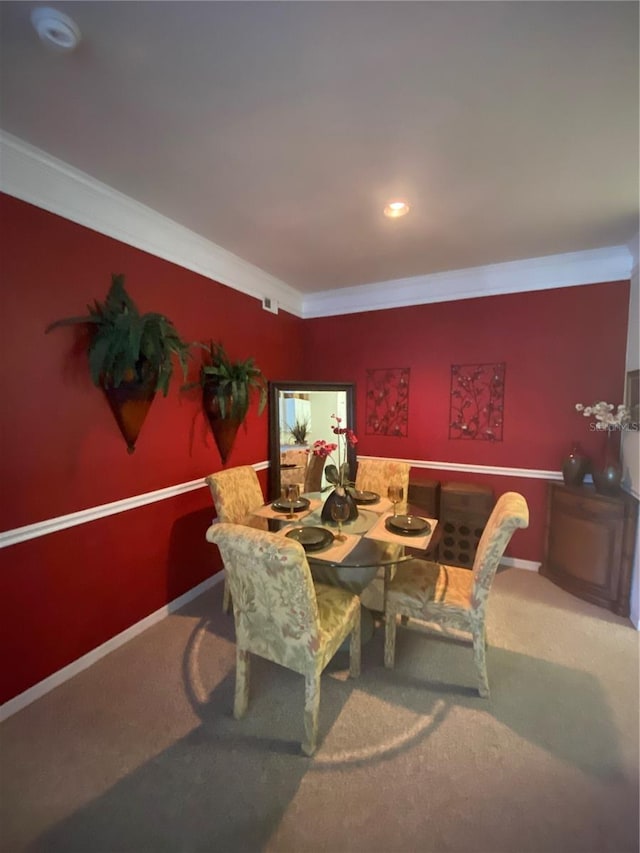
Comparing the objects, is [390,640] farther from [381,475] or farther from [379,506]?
[381,475]

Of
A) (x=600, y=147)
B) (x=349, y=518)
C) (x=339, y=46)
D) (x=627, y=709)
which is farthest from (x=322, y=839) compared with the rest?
(x=600, y=147)

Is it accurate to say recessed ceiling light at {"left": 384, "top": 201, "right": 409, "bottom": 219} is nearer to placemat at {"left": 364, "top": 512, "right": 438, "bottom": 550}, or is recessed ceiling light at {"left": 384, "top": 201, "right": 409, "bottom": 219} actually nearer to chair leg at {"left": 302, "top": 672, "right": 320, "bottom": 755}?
placemat at {"left": 364, "top": 512, "right": 438, "bottom": 550}

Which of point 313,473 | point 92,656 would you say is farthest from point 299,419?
point 92,656

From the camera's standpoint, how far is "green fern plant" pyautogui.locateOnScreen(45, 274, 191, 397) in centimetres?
182

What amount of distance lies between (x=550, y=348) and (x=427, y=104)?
7.59 feet

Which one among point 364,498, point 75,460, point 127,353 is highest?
point 127,353

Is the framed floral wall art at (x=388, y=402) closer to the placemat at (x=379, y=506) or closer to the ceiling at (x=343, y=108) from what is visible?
the placemat at (x=379, y=506)

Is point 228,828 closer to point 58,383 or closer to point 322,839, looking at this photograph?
point 322,839

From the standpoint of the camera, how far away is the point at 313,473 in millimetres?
3523

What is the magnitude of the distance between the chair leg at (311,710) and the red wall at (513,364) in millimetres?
2353

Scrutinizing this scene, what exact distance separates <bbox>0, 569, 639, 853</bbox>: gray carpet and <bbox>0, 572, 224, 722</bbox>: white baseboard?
4cm

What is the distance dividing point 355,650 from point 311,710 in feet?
1.52

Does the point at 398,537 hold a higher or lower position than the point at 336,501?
lower

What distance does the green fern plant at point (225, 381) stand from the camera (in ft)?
8.60
